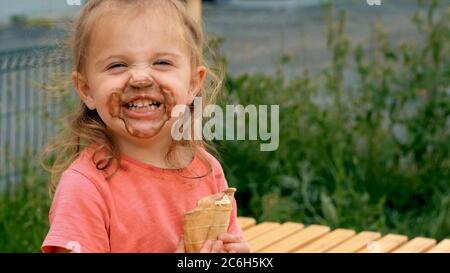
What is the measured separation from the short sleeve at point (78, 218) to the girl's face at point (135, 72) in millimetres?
144

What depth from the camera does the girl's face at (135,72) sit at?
187 cm

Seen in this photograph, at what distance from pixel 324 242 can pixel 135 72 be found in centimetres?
119

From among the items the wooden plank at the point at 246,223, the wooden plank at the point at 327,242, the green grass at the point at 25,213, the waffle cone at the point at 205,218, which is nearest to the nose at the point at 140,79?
the waffle cone at the point at 205,218

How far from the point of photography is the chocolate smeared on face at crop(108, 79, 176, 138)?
1866 mm

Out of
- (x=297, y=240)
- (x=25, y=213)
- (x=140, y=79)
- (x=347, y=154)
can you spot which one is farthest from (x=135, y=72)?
(x=347, y=154)

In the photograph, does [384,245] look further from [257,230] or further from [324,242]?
[257,230]

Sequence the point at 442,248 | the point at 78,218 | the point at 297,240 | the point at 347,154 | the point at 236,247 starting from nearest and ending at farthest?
1. the point at 78,218
2. the point at 236,247
3. the point at 442,248
4. the point at 297,240
5. the point at 347,154

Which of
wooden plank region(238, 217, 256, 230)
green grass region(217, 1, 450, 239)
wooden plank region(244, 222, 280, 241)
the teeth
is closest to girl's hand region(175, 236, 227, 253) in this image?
the teeth

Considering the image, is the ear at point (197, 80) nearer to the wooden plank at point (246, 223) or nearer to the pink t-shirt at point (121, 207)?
the pink t-shirt at point (121, 207)

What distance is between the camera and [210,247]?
6.30 ft

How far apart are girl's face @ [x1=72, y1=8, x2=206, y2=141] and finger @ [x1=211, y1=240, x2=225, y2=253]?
247mm

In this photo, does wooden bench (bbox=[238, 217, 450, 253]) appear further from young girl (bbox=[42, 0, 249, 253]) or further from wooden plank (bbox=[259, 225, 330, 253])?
young girl (bbox=[42, 0, 249, 253])
